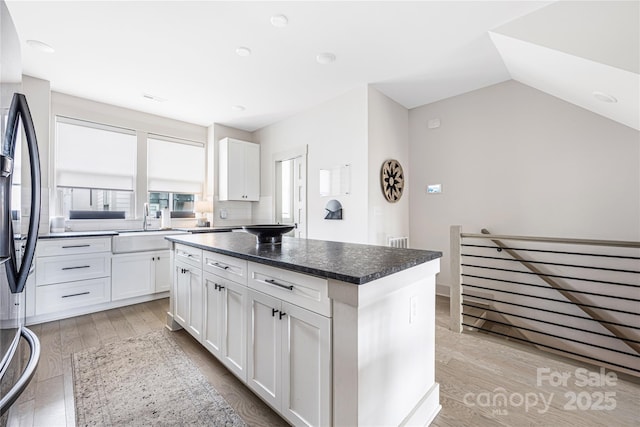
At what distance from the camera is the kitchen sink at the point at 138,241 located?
11.1ft

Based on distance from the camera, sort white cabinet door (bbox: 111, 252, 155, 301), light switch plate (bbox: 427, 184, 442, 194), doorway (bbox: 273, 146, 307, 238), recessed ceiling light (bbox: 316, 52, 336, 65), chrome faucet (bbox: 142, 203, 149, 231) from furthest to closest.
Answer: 1. doorway (bbox: 273, 146, 307, 238)
2. chrome faucet (bbox: 142, 203, 149, 231)
3. light switch plate (bbox: 427, 184, 442, 194)
4. white cabinet door (bbox: 111, 252, 155, 301)
5. recessed ceiling light (bbox: 316, 52, 336, 65)

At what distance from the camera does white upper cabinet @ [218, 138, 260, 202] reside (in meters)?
4.65

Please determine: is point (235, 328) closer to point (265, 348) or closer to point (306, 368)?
point (265, 348)

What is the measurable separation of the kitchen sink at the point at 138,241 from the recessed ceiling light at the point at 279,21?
302 cm

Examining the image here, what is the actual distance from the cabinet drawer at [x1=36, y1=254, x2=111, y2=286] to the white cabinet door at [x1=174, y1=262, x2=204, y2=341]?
1.45 metres

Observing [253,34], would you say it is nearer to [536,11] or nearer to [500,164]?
[536,11]

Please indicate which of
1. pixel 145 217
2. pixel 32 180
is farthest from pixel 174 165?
pixel 32 180

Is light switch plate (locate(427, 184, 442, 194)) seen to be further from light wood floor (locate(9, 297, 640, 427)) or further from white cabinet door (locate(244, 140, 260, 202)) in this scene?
white cabinet door (locate(244, 140, 260, 202))

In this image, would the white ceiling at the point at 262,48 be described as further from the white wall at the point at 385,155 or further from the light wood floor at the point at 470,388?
the light wood floor at the point at 470,388

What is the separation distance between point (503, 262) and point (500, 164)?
1.25 meters

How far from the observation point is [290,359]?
1.37m

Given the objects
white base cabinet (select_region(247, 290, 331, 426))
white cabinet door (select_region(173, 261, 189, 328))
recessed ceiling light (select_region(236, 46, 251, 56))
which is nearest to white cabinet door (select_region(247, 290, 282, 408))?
white base cabinet (select_region(247, 290, 331, 426))

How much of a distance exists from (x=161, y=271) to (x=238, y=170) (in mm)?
2055

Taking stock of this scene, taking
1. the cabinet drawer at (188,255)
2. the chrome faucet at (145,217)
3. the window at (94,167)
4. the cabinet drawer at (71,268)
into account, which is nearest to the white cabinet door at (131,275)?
the cabinet drawer at (71,268)
